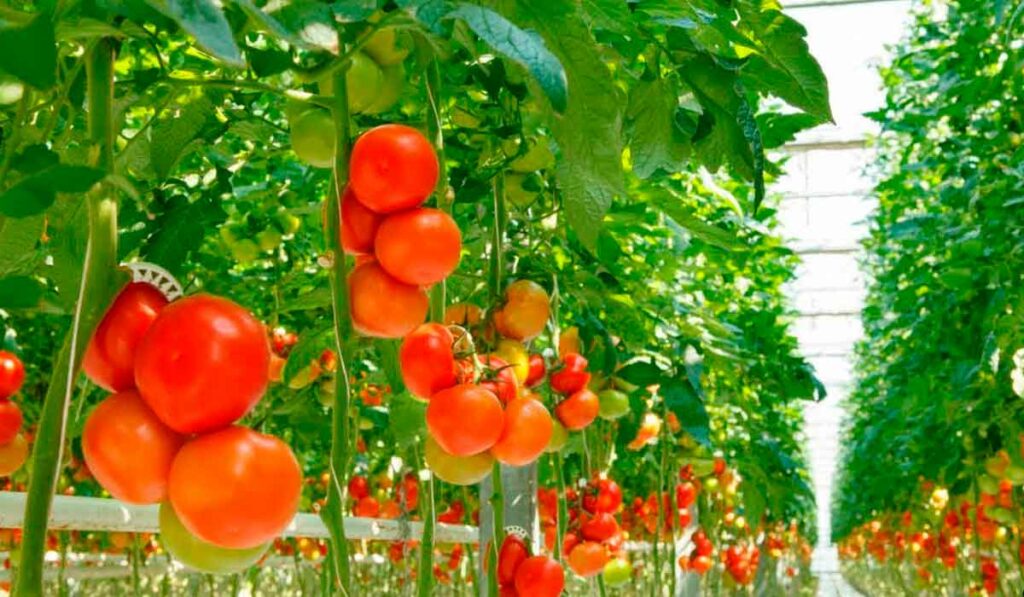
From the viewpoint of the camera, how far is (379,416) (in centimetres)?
235

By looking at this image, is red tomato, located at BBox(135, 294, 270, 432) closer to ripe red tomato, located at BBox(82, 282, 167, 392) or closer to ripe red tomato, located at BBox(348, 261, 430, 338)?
ripe red tomato, located at BBox(82, 282, 167, 392)

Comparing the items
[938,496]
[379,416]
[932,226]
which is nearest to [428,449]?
[379,416]

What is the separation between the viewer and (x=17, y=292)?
0.60 metres

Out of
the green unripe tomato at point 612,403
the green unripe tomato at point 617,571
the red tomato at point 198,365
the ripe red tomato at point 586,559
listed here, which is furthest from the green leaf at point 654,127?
the green unripe tomato at point 617,571

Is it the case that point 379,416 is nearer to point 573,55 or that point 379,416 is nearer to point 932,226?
point 573,55

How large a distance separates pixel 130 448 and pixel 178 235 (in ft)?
1.51

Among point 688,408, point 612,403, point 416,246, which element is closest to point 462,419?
point 416,246

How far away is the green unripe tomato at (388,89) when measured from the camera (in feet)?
2.78

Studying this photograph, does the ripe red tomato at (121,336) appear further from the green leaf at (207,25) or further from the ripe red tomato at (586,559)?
the ripe red tomato at (586,559)

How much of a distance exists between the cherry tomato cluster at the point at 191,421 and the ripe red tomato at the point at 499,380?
0.43 m

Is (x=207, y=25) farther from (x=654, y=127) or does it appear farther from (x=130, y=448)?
(x=654, y=127)

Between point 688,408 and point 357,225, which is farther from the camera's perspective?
point 688,408

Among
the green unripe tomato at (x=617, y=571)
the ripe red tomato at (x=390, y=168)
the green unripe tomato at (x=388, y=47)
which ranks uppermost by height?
the green unripe tomato at (x=388, y=47)

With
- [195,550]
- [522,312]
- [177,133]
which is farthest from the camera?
[522,312]
